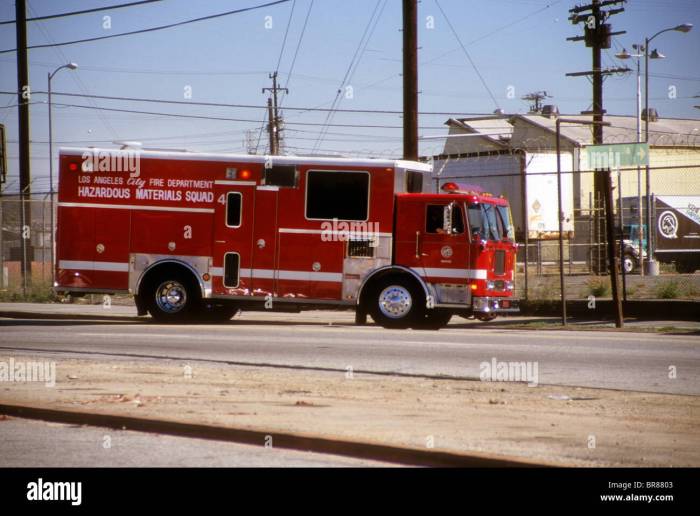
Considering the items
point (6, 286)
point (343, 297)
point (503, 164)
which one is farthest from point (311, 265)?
point (503, 164)

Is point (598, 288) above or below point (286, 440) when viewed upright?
above

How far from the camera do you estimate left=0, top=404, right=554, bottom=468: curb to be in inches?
281

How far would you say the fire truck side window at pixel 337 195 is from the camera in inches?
734

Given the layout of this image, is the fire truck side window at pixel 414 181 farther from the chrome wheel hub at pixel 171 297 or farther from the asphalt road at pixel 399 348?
the chrome wheel hub at pixel 171 297

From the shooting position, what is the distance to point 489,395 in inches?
406

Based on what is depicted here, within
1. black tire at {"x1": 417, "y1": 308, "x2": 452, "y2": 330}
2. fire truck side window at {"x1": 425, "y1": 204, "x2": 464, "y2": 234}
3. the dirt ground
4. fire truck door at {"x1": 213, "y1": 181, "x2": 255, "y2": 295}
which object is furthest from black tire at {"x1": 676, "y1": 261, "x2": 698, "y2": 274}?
the dirt ground

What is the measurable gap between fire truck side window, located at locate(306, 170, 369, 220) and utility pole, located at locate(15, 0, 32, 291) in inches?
465

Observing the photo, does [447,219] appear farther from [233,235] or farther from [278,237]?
[233,235]

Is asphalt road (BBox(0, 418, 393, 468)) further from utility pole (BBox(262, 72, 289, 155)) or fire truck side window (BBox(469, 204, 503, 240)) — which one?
utility pole (BBox(262, 72, 289, 155))

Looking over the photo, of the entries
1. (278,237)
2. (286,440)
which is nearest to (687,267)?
(278,237)

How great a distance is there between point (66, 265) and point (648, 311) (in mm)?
12017

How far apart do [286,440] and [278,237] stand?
1135 cm

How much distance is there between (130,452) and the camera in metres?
7.75

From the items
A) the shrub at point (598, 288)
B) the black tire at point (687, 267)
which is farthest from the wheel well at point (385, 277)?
the black tire at point (687, 267)
